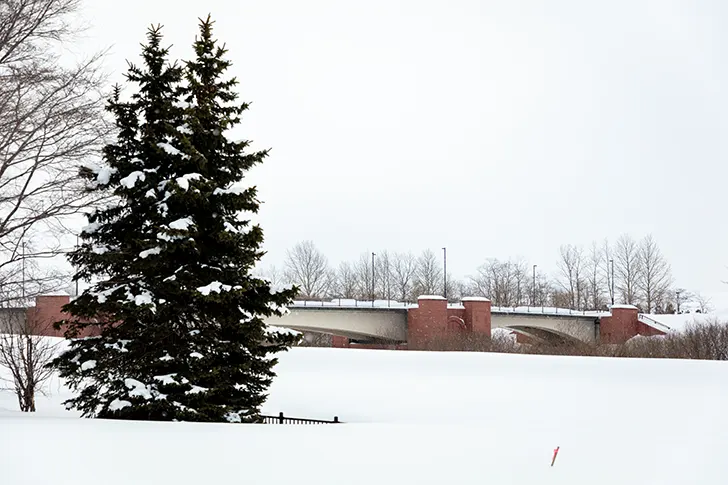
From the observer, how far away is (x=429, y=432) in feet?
37.9

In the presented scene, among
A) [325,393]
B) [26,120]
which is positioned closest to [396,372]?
[325,393]

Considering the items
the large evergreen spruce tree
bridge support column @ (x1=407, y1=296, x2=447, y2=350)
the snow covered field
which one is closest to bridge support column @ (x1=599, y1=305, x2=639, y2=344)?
bridge support column @ (x1=407, y1=296, x2=447, y2=350)

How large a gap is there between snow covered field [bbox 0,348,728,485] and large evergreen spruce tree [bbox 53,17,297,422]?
1.83 metres

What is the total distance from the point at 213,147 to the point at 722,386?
46.9 feet

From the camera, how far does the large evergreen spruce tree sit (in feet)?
42.0

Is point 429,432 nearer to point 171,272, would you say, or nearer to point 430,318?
point 171,272

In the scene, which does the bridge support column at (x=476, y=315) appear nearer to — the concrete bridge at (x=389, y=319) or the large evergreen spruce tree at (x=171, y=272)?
the concrete bridge at (x=389, y=319)

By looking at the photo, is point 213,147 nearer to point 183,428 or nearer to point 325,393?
point 183,428

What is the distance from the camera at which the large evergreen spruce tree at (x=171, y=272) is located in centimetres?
1279

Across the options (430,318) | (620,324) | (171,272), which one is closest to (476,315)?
(430,318)

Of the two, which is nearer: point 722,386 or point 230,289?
point 230,289

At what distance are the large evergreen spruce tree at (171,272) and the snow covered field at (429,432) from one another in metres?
1.83

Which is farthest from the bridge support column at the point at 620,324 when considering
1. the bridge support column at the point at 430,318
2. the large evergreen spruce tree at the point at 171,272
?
the large evergreen spruce tree at the point at 171,272

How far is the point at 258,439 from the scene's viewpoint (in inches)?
389
